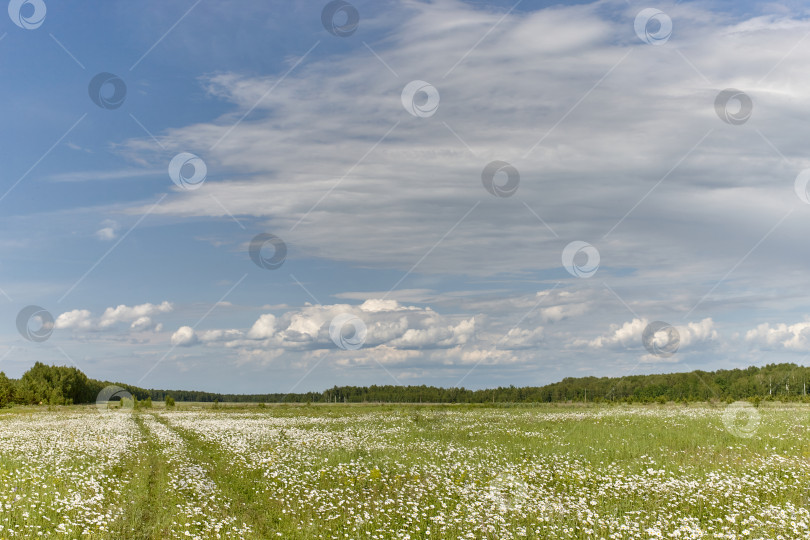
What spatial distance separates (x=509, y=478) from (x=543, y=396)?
441 ft

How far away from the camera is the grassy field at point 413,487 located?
1142 centimetres

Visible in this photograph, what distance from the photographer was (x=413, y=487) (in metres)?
14.4

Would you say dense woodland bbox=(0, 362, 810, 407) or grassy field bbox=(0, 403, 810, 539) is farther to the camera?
dense woodland bbox=(0, 362, 810, 407)

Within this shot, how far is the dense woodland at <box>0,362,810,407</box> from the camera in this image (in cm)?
11762

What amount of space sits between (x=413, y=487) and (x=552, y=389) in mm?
141903

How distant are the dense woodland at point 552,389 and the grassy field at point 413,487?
9746cm

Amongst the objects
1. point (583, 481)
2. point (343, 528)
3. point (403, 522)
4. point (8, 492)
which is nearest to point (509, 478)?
point (583, 481)

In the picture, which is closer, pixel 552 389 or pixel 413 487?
pixel 413 487

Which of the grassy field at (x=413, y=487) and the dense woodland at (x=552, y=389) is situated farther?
the dense woodland at (x=552, y=389)

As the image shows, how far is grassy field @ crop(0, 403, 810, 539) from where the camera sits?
→ 1142 centimetres

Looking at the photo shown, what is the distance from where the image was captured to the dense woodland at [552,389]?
386 feet

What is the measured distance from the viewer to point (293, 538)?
11.2 m

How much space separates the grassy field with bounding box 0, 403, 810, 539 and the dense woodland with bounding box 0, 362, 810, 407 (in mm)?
97460

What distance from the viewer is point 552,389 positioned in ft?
488
